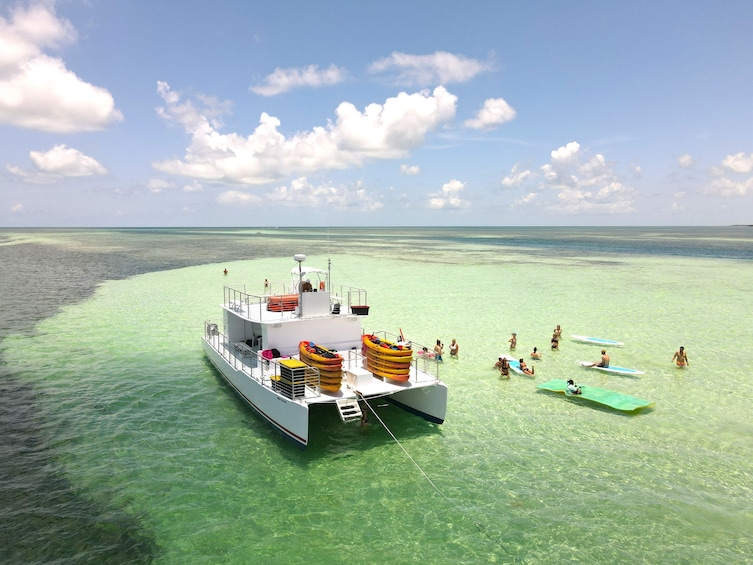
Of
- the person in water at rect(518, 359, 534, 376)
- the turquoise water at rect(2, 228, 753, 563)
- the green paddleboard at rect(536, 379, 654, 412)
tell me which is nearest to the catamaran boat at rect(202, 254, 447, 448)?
the turquoise water at rect(2, 228, 753, 563)

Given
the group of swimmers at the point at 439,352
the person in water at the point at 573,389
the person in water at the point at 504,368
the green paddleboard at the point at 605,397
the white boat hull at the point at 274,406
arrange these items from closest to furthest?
the white boat hull at the point at 274,406 → the green paddleboard at the point at 605,397 → the person in water at the point at 573,389 → the person in water at the point at 504,368 → the group of swimmers at the point at 439,352

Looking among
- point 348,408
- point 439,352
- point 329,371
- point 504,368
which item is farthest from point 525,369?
point 329,371

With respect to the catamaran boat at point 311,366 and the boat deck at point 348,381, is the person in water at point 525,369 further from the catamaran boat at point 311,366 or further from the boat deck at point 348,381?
the boat deck at point 348,381

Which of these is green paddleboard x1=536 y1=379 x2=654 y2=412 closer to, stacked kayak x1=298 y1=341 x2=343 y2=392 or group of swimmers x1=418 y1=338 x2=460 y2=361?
group of swimmers x1=418 y1=338 x2=460 y2=361

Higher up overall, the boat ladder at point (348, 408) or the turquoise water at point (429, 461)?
the boat ladder at point (348, 408)

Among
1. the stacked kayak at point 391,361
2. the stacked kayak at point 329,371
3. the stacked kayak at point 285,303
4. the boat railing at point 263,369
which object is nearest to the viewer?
the boat railing at point 263,369

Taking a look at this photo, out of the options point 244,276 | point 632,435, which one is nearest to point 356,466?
point 632,435

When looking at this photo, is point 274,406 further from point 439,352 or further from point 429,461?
point 439,352

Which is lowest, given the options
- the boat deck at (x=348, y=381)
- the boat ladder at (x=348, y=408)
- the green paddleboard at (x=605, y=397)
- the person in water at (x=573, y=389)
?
the green paddleboard at (x=605, y=397)

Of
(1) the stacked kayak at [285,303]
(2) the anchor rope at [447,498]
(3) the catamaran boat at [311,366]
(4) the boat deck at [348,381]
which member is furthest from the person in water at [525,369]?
(1) the stacked kayak at [285,303]
